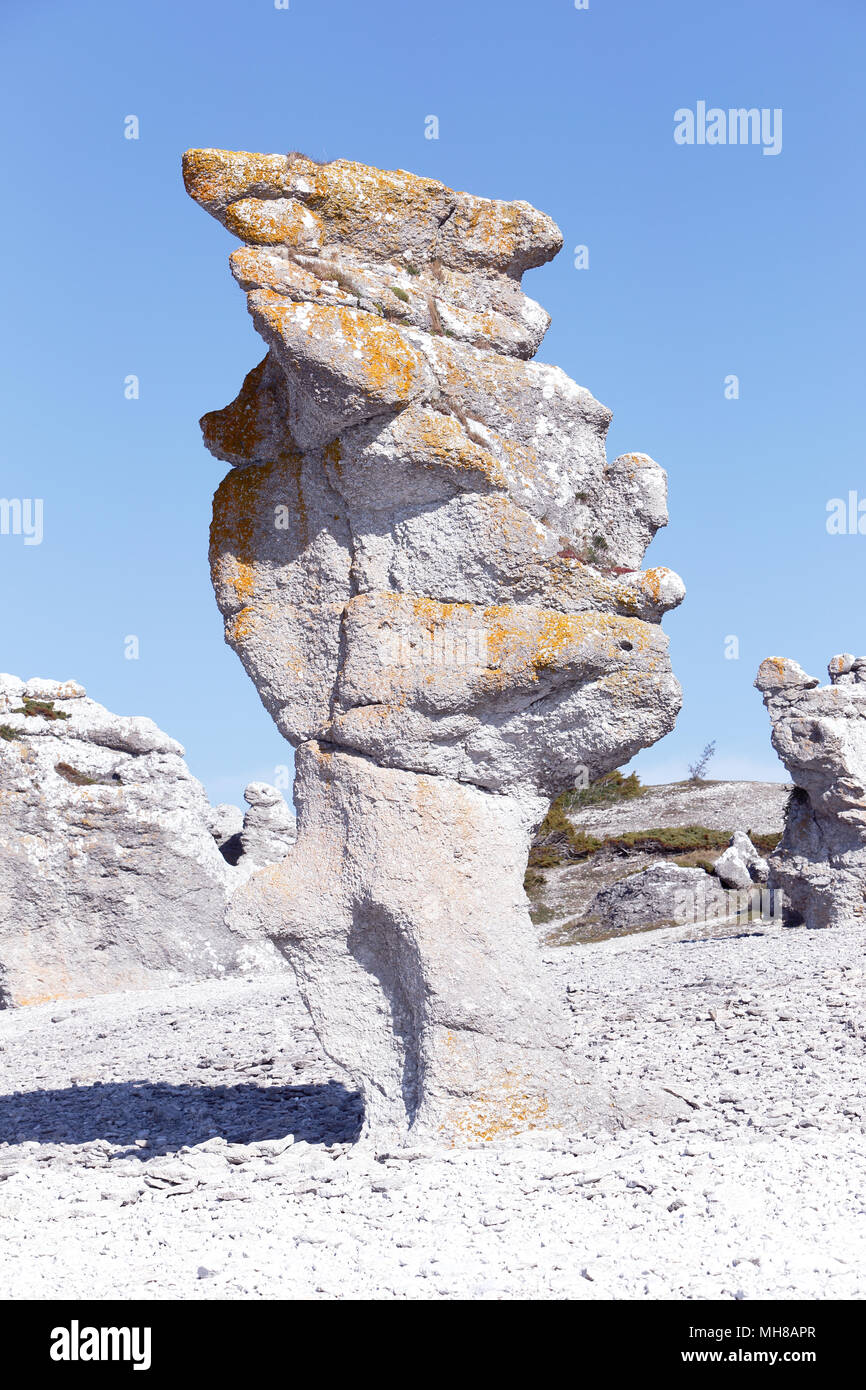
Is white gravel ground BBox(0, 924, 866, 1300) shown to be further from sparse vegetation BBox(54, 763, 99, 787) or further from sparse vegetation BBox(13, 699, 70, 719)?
sparse vegetation BBox(13, 699, 70, 719)

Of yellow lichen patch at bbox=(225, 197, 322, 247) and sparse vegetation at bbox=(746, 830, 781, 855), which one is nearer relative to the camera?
yellow lichen patch at bbox=(225, 197, 322, 247)

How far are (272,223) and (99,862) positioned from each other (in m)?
9.20

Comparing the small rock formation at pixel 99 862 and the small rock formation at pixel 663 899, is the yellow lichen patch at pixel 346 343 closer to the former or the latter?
the small rock formation at pixel 99 862

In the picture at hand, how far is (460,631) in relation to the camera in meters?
7.20

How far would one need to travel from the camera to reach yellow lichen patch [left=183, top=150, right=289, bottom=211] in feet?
23.4

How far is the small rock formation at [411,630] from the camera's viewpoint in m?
6.92

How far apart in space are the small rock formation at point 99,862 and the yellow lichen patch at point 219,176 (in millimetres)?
8978

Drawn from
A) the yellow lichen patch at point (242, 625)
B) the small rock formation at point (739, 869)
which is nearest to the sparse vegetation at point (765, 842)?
the small rock formation at point (739, 869)

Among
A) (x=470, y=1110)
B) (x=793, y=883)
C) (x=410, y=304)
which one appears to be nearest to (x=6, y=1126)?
(x=470, y=1110)

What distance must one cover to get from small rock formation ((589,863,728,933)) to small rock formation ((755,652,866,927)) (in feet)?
17.2

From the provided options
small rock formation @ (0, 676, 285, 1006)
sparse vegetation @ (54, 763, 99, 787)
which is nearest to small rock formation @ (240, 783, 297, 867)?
small rock formation @ (0, 676, 285, 1006)

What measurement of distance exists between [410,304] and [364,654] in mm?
2165

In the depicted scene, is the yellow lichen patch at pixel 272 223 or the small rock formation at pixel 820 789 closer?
the yellow lichen patch at pixel 272 223

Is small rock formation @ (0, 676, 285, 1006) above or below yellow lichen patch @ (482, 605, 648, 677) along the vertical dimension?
below
